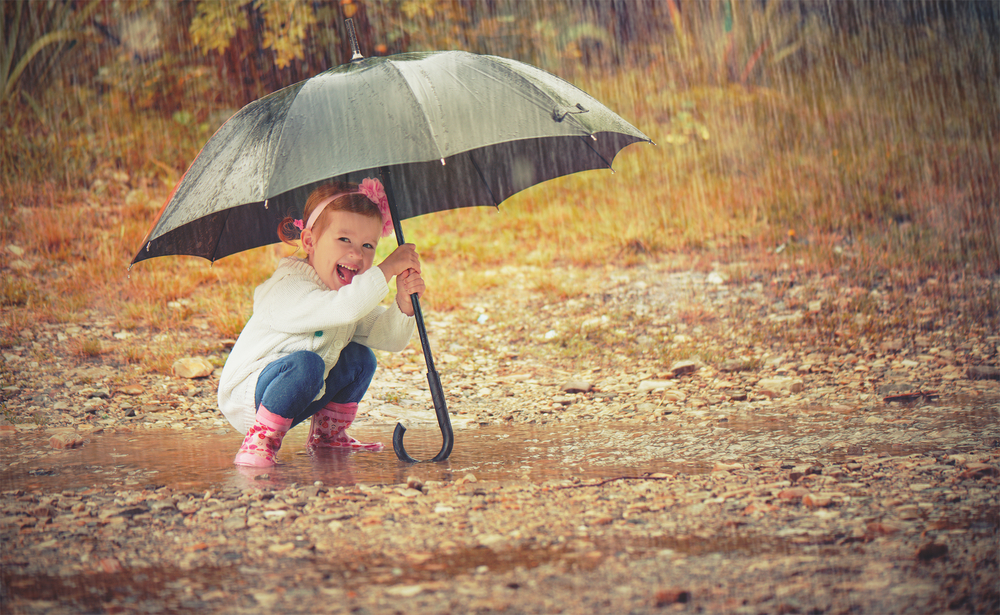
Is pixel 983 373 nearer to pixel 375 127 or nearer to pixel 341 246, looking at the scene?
pixel 341 246

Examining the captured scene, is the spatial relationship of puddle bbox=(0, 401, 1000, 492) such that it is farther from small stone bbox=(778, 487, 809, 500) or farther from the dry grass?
the dry grass

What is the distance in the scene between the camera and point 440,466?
120 inches

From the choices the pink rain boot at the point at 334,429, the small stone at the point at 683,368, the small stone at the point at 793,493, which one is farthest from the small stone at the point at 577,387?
the small stone at the point at 793,493

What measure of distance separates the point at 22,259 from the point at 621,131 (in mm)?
5528

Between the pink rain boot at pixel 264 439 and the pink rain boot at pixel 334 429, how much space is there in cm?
30

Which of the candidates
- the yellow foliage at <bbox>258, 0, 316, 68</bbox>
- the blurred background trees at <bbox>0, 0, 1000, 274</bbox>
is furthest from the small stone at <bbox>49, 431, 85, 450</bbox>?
the yellow foliage at <bbox>258, 0, 316, 68</bbox>

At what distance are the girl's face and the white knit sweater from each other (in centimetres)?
5

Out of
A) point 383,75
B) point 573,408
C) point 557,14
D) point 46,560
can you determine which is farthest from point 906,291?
point 557,14

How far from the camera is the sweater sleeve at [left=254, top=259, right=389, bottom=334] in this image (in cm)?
279

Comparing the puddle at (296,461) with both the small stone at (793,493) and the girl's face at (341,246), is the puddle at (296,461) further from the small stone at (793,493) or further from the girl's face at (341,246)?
the girl's face at (341,246)

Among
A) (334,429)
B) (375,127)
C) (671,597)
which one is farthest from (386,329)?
(671,597)

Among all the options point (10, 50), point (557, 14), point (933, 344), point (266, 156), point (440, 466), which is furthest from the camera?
point (557, 14)

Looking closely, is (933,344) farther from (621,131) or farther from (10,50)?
(10,50)

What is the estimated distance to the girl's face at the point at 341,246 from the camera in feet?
9.72
